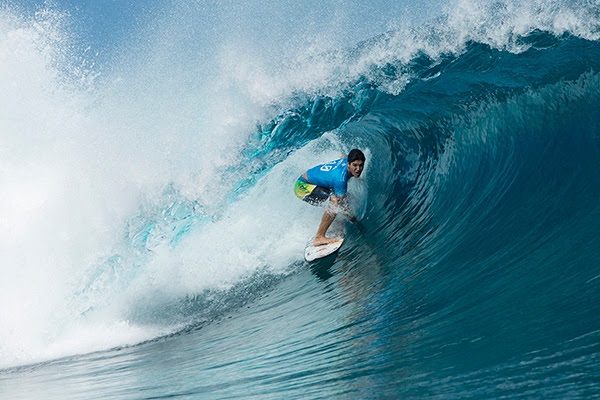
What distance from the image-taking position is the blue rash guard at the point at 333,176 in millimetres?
6996

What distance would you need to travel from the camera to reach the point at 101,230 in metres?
9.47

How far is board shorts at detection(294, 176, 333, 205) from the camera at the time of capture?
7.38 metres

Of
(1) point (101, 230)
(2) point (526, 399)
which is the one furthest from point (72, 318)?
(2) point (526, 399)

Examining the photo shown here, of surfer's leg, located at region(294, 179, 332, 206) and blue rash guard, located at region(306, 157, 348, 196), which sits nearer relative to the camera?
blue rash guard, located at region(306, 157, 348, 196)

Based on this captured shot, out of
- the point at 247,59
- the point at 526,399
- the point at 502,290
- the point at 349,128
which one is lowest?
the point at 526,399

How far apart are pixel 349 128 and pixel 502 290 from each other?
655 centimetres

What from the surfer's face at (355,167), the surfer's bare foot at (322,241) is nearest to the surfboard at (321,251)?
the surfer's bare foot at (322,241)

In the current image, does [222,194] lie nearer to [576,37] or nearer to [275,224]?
[275,224]

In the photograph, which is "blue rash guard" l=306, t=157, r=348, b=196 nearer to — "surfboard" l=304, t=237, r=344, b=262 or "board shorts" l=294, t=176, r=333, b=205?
"board shorts" l=294, t=176, r=333, b=205

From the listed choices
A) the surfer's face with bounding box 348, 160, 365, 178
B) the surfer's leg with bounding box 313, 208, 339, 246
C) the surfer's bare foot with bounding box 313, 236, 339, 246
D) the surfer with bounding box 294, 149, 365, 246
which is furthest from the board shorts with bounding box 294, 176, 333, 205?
the surfer's face with bounding box 348, 160, 365, 178

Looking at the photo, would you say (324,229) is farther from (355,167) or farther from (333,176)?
(355,167)

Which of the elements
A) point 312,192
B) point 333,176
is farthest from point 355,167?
point 312,192

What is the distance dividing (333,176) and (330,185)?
0.15 m

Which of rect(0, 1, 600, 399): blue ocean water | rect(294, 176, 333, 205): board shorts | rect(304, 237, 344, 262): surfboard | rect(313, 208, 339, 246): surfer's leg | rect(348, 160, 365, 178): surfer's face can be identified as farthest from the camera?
rect(294, 176, 333, 205): board shorts
